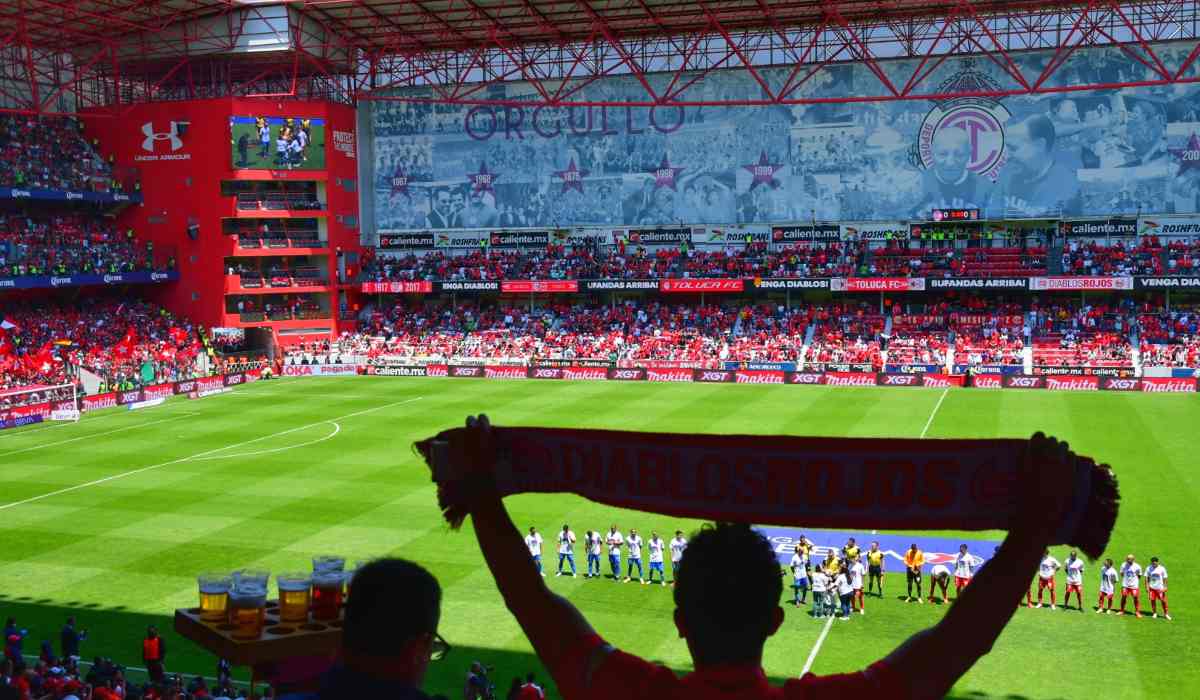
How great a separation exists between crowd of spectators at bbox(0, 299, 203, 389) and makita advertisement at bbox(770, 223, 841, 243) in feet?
103

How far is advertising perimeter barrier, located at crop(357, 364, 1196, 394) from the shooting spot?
163 feet

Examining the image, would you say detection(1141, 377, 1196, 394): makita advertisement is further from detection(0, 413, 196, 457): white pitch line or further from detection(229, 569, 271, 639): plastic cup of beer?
detection(229, 569, 271, 639): plastic cup of beer

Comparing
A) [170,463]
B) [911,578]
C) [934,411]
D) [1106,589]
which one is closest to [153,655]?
[911,578]

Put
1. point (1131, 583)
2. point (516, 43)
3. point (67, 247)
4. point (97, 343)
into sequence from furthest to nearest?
point (516, 43) < point (67, 247) < point (97, 343) < point (1131, 583)

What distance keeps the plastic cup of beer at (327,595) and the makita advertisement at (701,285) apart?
189 feet

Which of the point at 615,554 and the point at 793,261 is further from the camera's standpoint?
the point at 793,261

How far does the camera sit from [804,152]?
6366 cm

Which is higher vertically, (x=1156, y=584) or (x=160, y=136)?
(x=160, y=136)

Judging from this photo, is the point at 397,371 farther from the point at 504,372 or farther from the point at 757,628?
the point at 757,628

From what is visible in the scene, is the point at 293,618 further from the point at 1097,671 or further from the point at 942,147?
the point at 942,147

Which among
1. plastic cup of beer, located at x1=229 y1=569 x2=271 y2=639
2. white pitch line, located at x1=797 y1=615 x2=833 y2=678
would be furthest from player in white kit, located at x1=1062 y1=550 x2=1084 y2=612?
plastic cup of beer, located at x1=229 y1=569 x2=271 y2=639

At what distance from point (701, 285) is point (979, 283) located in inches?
555

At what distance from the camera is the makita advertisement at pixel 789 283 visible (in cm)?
6050

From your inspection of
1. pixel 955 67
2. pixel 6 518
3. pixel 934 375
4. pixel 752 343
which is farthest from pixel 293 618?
pixel 955 67
